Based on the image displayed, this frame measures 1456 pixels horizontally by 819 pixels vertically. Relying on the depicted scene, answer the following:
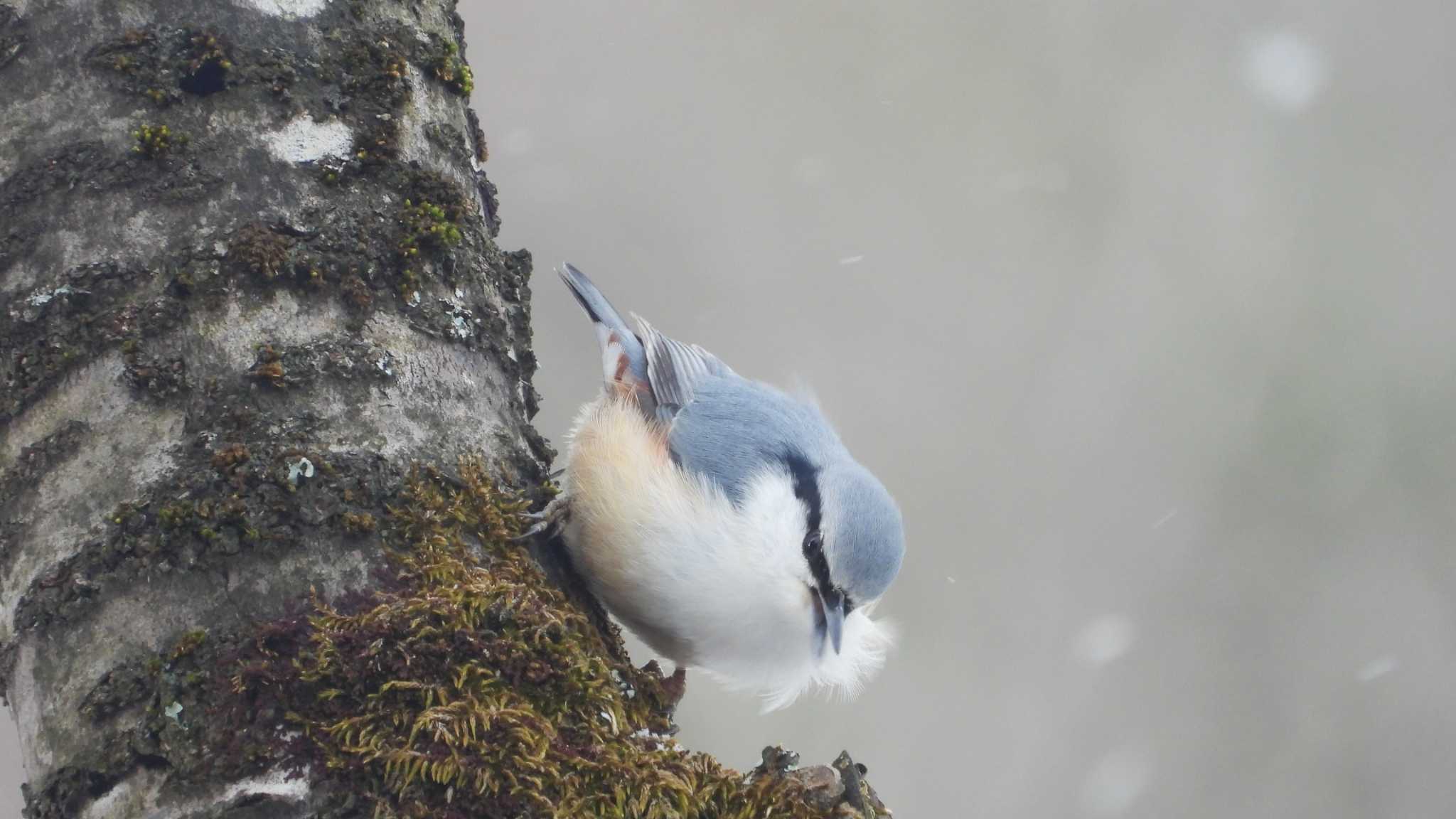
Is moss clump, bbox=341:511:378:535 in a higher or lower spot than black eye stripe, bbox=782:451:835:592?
lower

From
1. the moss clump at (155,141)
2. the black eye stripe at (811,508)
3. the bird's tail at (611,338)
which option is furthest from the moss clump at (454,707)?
the bird's tail at (611,338)

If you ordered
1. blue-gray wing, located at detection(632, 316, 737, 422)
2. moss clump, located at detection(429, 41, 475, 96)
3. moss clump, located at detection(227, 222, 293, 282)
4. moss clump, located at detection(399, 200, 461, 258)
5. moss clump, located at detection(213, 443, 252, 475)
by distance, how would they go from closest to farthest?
1. moss clump, located at detection(213, 443, 252, 475)
2. moss clump, located at detection(227, 222, 293, 282)
3. moss clump, located at detection(399, 200, 461, 258)
4. moss clump, located at detection(429, 41, 475, 96)
5. blue-gray wing, located at detection(632, 316, 737, 422)

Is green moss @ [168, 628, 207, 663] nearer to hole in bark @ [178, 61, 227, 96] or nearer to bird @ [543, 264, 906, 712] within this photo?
bird @ [543, 264, 906, 712]

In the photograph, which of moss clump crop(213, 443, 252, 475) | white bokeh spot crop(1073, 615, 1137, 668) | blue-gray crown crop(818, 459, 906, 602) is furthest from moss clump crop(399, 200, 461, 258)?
white bokeh spot crop(1073, 615, 1137, 668)

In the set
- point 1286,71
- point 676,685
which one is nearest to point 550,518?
point 676,685

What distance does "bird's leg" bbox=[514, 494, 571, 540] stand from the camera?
73.5 inches

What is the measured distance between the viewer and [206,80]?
68.4 inches

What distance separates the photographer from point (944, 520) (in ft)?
14.1

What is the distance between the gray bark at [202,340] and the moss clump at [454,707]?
0.06 metres

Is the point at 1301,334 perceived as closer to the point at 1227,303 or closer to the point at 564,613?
the point at 1227,303

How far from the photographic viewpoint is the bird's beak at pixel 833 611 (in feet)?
7.59

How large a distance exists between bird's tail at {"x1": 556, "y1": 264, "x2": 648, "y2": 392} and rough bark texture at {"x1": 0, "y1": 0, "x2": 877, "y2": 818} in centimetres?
78

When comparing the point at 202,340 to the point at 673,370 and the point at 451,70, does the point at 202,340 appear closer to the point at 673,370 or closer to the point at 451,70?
the point at 451,70

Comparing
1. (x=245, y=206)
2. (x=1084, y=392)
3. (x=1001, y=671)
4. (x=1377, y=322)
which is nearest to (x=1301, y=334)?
(x=1377, y=322)
